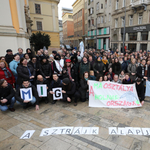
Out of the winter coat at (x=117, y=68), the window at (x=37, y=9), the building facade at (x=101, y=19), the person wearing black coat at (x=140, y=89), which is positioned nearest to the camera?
the person wearing black coat at (x=140, y=89)

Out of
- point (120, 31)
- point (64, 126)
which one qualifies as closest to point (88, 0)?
point (120, 31)

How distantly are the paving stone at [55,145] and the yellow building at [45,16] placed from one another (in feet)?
98.4

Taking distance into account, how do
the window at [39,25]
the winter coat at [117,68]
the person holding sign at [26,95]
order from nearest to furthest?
the person holding sign at [26,95] → the winter coat at [117,68] → the window at [39,25]

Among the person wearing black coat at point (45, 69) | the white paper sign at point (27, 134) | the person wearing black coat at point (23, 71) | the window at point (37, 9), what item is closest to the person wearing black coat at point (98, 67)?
the person wearing black coat at point (45, 69)

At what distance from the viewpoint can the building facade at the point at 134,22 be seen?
21125mm

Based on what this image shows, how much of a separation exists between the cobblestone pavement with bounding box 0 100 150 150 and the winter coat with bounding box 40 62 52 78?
1388 millimetres

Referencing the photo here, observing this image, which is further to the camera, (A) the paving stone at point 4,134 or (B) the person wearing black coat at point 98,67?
(B) the person wearing black coat at point 98,67

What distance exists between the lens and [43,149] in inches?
116

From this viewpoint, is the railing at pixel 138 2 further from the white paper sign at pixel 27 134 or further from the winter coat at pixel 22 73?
the white paper sign at pixel 27 134

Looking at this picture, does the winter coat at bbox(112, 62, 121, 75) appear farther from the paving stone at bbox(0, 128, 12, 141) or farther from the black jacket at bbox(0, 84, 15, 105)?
the paving stone at bbox(0, 128, 12, 141)

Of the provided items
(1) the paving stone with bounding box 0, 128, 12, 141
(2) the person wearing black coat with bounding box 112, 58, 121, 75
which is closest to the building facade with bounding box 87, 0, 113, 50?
(2) the person wearing black coat with bounding box 112, 58, 121, 75

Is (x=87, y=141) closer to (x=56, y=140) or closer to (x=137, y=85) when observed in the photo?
(x=56, y=140)

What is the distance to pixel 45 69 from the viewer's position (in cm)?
573

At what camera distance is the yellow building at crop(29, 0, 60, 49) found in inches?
1130
